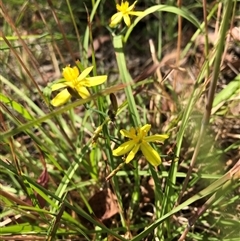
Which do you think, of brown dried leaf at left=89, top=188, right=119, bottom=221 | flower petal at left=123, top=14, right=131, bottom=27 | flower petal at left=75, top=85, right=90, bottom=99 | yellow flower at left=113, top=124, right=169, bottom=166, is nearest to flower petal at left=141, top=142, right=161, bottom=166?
yellow flower at left=113, top=124, right=169, bottom=166

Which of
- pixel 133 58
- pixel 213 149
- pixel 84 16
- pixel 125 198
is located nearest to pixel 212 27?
pixel 133 58

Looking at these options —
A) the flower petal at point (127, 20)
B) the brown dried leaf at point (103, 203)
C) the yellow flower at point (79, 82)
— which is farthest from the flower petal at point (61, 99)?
the brown dried leaf at point (103, 203)

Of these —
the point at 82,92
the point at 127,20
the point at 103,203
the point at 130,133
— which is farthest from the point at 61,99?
the point at 103,203

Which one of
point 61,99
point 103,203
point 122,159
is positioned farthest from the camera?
point 103,203

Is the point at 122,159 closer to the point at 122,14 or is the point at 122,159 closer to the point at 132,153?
the point at 132,153

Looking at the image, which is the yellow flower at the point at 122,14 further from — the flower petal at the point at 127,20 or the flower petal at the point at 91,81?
the flower petal at the point at 91,81

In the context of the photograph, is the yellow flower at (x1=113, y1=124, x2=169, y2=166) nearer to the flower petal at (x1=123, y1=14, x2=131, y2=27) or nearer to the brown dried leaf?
the flower petal at (x1=123, y1=14, x2=131, y2=27)

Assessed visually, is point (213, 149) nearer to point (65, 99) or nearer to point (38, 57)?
point (65, 99)

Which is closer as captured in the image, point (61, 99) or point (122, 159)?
point (61, 99)
